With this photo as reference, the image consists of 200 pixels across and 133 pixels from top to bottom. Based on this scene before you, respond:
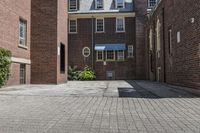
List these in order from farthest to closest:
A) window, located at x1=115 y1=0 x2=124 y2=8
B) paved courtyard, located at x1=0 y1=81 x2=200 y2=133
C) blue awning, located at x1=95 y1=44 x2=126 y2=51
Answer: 1. window, located at x1=115 y1=0 x2=124 y2=8
2. blue awning, located at x1=95 y1=44 x2=126 y2=51
3. paved courtyard, located at x1=0 y1=81 x2=200 y2=133

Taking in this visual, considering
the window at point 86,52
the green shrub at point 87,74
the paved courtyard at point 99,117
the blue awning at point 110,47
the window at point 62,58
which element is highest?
the blue awning at point 110,47

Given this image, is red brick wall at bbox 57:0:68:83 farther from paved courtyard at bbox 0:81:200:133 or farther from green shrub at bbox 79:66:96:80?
paved courtyard at bbox 0:81:200:133

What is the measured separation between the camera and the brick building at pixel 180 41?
47.4ft

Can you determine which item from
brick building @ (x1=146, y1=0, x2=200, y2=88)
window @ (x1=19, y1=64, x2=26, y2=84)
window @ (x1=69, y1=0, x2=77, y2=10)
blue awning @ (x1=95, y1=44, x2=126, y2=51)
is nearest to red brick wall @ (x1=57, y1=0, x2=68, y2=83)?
window @ (x1=19, y1=64, x2=26, y2=84)

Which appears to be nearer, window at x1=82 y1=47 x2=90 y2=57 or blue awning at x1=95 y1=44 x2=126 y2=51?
blue awning at x1=95 y1=44 x2=126 y2=51

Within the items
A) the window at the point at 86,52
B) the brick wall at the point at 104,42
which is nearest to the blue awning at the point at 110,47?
the brick wall at the point at 104,42

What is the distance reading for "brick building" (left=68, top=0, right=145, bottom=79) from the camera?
125 feet

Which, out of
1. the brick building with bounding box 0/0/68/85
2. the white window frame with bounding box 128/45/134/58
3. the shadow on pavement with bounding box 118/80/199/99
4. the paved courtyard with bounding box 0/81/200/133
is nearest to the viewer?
the paved courtyard with bounding box 0/81/200/133

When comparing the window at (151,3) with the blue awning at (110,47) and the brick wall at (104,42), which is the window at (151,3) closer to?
the brick wall at (104,42)

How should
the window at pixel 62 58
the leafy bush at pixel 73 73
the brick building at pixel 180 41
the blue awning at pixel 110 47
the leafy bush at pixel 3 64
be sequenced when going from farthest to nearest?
the blue awning at pixel 110 47, the leafy bush at pixel 73 73, the window at pixel 62 58, the leafy bush at pixel 3 64, the brick building at pixel 180 41

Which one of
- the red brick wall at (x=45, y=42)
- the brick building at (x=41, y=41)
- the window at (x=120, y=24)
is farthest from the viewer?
the window at (x=120, y=24)

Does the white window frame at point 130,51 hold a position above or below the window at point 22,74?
above

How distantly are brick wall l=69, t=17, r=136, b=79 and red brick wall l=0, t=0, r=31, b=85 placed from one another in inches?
650

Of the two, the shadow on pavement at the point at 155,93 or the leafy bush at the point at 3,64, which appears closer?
the shadow on pavement at the point at 155,93
